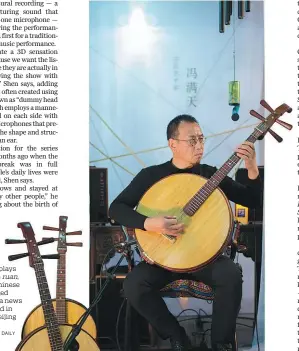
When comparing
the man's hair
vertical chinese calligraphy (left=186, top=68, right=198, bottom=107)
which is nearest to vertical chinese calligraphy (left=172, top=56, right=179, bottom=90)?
vertical chinese calligraphy (left=186, top=68, right=198, bottom=107)

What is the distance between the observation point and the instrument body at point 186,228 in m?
2.53

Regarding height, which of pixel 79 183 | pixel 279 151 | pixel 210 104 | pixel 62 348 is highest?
pixel 210 104

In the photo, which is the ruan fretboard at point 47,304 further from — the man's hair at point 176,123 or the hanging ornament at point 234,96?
the hanging ornament at point 234,96

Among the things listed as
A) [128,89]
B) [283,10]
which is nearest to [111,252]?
[128,89]

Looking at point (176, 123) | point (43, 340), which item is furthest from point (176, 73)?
point (43, 340)

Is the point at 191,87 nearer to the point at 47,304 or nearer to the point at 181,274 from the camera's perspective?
the point at 181,274

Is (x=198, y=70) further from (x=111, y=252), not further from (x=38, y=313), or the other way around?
(x=38, y=313)

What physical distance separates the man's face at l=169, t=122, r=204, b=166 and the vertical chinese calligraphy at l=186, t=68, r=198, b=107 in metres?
0.71

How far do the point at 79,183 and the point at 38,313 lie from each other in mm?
672

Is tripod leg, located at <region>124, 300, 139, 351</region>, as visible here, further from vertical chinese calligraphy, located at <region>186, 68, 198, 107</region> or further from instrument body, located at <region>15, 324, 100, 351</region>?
vertical chinese calligraphy, located at <region>186, 68, 198, 107</region>

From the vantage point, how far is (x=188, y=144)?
109 inches

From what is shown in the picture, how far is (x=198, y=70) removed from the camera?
3469mm

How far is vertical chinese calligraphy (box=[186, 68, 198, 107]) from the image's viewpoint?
11.4ft

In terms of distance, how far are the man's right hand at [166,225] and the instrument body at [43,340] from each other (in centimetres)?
60
